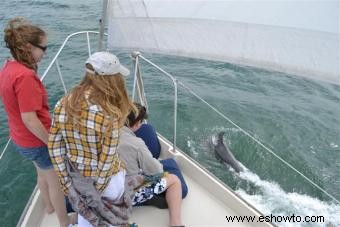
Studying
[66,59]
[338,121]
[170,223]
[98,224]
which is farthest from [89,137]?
[66,59]

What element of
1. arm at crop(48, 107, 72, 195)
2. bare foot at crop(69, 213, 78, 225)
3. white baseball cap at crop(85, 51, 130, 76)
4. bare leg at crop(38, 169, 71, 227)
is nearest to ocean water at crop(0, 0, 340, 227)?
bare foot at crop(69, 213, 78, 225)

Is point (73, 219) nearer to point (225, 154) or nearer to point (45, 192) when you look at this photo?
point (45, 192)

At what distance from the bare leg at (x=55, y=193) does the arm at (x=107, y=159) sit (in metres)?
0.51

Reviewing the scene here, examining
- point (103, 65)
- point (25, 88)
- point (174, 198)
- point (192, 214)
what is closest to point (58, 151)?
point (25, 88)

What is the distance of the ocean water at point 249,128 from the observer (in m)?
5.30

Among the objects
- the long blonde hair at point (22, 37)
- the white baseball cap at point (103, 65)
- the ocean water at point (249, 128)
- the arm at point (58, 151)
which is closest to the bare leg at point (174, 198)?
the arm at point (58, 151)

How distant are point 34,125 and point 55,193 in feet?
2.07

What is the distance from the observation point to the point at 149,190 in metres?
3.15

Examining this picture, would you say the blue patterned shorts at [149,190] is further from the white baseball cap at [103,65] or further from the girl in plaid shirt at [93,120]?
the white baseball cap at [103,65]

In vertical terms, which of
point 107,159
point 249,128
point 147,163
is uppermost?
point 107,159

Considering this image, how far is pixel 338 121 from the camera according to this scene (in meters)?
7.71

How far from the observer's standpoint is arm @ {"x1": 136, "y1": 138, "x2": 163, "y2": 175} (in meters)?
3.09

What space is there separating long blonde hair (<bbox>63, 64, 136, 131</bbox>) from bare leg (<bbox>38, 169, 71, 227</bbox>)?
0.81 m

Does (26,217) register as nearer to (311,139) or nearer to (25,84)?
(25,84)
